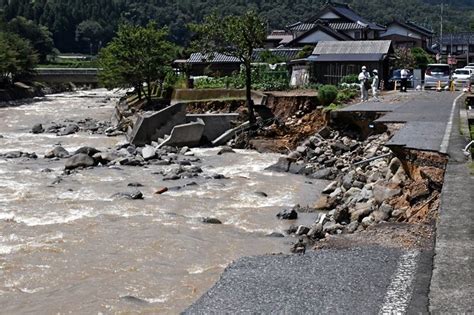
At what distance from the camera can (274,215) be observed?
16344mm

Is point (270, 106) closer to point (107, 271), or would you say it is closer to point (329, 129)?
point (329, 129)

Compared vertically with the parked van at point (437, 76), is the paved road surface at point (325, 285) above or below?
below

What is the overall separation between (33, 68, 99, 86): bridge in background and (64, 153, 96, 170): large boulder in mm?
59171

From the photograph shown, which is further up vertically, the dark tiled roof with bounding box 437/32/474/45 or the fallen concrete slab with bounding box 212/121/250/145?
the dark tiled roof with bounding box 437/32/474/45

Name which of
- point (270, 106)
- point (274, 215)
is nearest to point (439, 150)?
point (274, 215)

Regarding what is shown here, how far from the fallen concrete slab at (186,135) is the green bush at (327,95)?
225 inches

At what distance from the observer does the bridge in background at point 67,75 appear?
272 ft

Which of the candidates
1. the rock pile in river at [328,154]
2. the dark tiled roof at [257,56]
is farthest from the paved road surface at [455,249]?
the dark tiled roof at [257,56]

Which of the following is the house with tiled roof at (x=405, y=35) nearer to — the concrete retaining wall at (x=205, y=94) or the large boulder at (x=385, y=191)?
the concrete retaining wall at (x=205, y=94)

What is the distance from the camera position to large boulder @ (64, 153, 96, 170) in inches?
939

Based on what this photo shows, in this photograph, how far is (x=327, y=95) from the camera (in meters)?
28.5

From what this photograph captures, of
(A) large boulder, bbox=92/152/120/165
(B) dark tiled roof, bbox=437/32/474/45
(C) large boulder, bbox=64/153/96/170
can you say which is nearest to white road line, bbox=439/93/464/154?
(A) large boulder, bbox=92/152/120/165

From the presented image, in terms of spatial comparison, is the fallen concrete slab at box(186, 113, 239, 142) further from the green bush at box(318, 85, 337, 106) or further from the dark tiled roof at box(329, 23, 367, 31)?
the dark tiled roof at box(329, 23, 367, 31)

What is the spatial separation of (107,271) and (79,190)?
8219 millimetres
